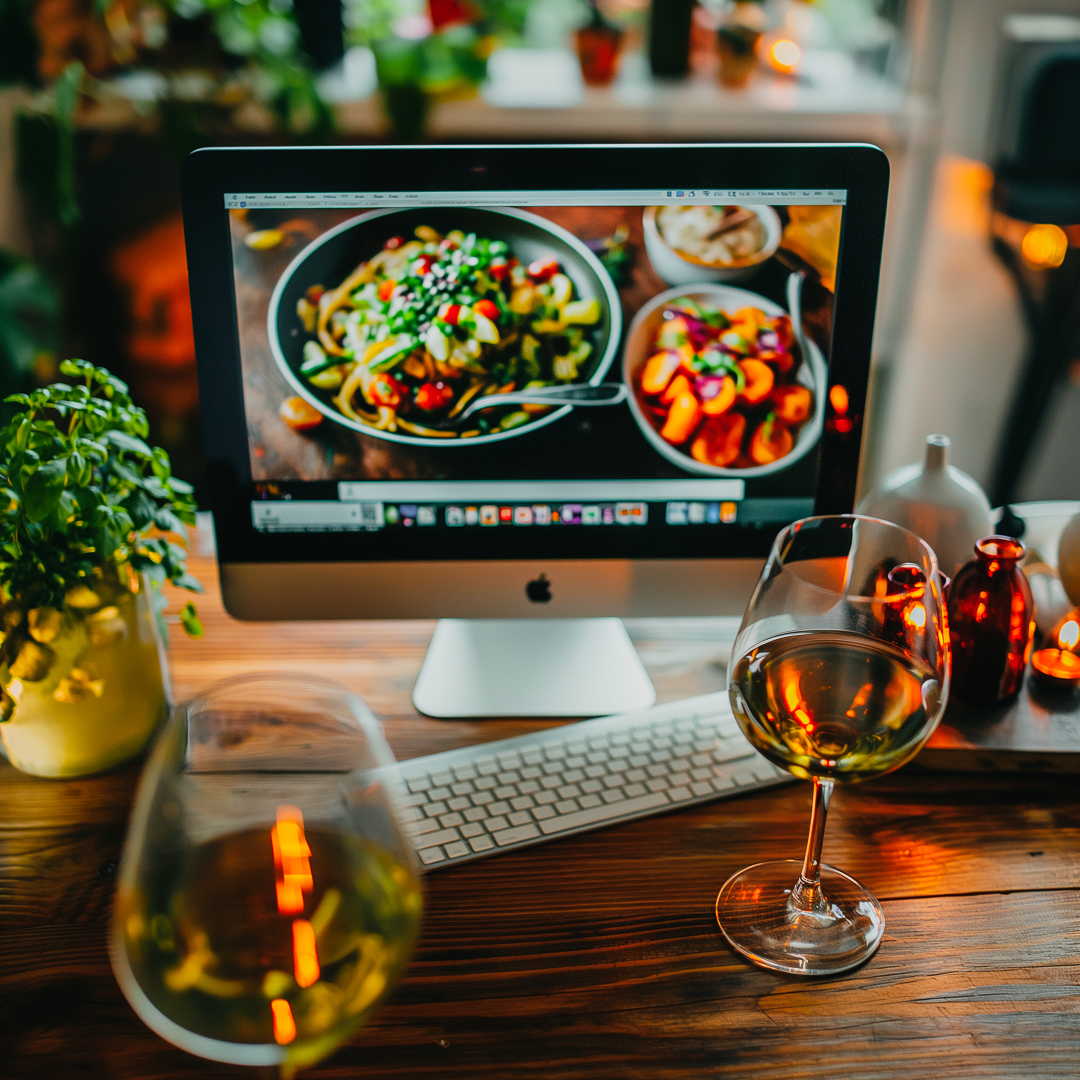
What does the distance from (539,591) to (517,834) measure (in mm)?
247

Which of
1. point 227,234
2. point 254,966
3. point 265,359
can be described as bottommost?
point 254,966

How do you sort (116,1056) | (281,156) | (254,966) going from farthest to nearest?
(281,156) → (116,1056) → (254,966)

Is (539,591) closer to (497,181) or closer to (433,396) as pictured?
(433,396)

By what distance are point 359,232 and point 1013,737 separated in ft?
2.31

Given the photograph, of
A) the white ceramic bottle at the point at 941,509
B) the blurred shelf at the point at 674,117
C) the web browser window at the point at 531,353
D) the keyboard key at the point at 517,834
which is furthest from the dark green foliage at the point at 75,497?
the blurred shelf at the point at 674,117

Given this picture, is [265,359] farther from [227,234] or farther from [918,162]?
[918,162]

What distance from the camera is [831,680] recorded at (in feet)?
2.21

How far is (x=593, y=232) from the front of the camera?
820mm

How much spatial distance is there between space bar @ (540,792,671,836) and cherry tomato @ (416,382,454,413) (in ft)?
1.18

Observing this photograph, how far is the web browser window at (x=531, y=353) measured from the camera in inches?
32.1

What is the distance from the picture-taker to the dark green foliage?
72cm

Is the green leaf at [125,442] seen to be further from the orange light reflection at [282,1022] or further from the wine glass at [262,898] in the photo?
the orange light reflection at [282,1022]

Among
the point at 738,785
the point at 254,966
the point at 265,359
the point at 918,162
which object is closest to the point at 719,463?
the point at 738,785

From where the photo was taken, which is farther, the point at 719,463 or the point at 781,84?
the point at 781,84
